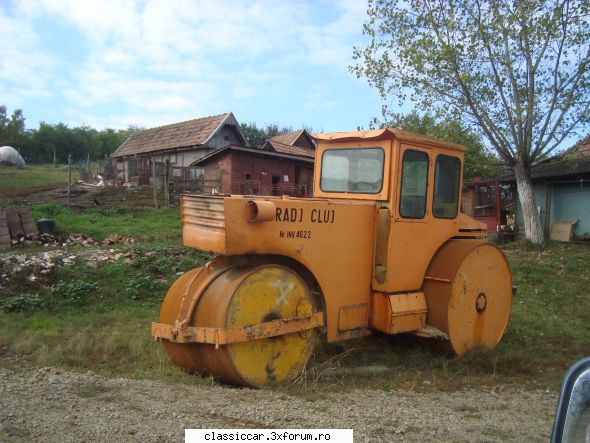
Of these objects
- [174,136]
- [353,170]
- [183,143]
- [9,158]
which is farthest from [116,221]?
[9,158]

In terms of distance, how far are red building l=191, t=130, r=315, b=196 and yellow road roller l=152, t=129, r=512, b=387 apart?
1641 centimetres

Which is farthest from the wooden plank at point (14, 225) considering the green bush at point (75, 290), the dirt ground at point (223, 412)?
the dirt ground at point (223, 412)

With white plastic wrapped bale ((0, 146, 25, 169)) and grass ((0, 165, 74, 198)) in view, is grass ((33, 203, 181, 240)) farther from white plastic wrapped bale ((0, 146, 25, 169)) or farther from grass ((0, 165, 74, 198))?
white plastic wrapped bale ((0, 146, 25, 169))

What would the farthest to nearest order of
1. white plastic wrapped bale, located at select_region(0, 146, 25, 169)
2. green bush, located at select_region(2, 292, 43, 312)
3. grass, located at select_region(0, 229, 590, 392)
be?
white plastic wrapped bale, located at select_region(0, 146, 25, 169)
green bush, located at select_region(2, 292, 43, 312)
grass, located at select_region(0, 229, 590, 392)

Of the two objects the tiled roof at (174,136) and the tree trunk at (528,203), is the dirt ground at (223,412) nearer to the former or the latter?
the tree trunk at (528,203)

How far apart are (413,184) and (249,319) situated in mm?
2554

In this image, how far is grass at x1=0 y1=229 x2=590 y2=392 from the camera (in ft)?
18.3

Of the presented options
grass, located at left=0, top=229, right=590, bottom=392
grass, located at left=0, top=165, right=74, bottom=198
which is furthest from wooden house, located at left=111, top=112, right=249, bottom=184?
grass, located at left=0, top=229, right=590, bottom=392

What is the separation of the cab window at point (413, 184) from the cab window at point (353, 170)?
28cm

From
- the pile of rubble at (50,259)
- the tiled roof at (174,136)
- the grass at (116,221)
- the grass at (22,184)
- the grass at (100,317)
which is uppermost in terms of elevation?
the tiled roof at (174,136)

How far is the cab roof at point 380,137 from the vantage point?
578 cm

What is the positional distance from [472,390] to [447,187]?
2.44m

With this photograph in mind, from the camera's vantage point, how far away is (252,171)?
24.6 meters

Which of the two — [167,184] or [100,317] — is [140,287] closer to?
[100,317]
